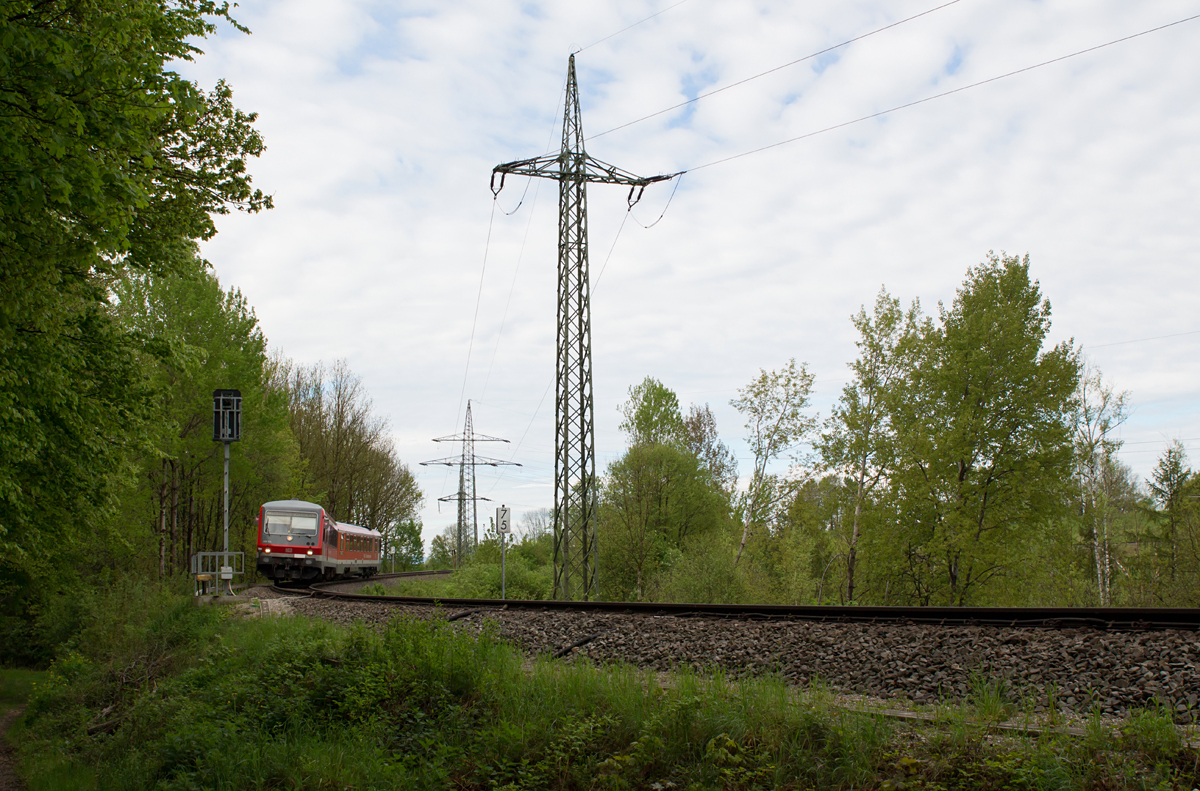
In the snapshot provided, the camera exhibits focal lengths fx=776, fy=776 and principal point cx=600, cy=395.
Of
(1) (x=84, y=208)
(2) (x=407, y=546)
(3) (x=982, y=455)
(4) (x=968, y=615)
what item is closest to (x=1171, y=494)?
(3) (x=982, y=455)

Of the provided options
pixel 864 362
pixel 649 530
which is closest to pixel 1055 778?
pixel 864 362

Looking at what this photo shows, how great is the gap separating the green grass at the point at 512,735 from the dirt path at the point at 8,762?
40 cm

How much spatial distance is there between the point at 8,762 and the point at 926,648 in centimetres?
1543

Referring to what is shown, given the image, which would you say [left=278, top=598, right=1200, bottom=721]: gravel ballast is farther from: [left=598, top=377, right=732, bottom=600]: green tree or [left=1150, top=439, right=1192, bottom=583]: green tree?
[left=1150, top=439, right=1192, bottom=583]: green tree

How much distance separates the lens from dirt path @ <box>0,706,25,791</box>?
11.8m

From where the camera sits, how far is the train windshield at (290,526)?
30.8 metres

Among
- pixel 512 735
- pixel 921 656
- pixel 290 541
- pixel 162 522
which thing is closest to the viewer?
pixel 512 735

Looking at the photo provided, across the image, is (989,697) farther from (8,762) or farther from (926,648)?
(8,762)

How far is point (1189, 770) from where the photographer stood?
182 inches

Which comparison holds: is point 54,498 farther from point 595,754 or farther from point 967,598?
point 967,598

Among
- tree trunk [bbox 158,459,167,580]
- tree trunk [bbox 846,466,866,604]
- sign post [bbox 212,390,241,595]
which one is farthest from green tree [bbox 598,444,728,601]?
tree trunk [bbox 158,459,167,580]

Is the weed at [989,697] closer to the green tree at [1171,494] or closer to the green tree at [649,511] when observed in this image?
the green tree at [649,511]

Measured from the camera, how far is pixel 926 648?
7.70 metres

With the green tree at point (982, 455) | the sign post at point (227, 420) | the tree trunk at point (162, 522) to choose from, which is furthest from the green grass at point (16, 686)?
the green tree at point (982, 455)
